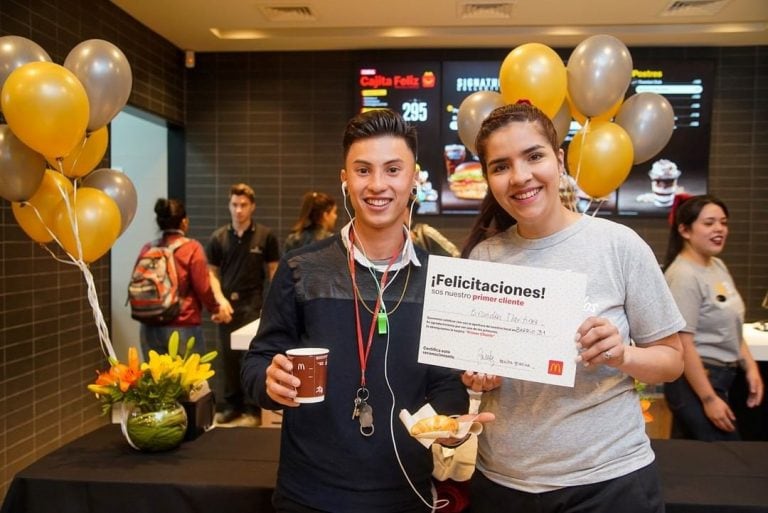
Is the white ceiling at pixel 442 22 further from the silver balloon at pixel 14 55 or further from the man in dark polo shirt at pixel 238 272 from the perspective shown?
the silver balloon at pixel 14 55

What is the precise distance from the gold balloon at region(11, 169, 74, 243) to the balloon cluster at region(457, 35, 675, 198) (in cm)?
168

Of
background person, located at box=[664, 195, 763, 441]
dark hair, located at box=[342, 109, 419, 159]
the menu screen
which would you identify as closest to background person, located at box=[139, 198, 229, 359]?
the menu screen

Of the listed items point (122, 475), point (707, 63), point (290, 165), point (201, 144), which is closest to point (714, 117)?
point (707, 63)

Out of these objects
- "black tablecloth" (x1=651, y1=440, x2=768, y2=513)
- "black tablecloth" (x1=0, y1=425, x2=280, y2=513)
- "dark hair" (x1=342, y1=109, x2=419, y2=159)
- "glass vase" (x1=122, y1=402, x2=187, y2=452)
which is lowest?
"black tablecloth" (x1=0, y1=425, x2=280, y2=513)

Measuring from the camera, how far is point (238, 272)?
15.7 feet

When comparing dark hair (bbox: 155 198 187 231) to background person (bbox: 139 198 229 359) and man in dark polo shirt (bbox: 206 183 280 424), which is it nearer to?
background person (bbox: 139 198 229 359)

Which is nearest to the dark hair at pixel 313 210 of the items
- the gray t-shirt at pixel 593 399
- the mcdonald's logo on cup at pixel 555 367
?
the gray t-shirt at pixel 593 399

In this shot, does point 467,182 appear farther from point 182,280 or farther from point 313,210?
point 182,280

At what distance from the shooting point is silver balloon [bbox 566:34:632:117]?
7.66 feet

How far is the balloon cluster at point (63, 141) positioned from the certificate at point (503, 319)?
5.03 ft

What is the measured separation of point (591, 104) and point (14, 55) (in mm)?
2184

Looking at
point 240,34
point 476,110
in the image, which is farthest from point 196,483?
point 240,34

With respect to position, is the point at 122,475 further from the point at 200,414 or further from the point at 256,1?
the point at 256,1

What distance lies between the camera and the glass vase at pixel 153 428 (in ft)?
6.26
